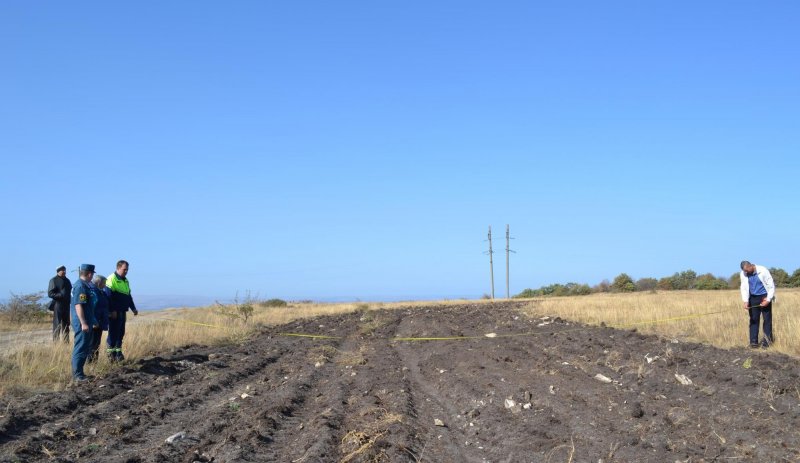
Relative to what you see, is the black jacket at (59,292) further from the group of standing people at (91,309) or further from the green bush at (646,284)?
the green bush at (646,284)

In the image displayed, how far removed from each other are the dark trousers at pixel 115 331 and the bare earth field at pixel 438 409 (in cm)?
87

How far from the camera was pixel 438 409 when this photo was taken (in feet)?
25.9

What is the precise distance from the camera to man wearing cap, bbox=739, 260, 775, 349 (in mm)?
11422

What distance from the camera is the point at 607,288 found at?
55.8 meters

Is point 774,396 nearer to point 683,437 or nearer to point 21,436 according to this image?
point 683,437

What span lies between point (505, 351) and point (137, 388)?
22.3ft

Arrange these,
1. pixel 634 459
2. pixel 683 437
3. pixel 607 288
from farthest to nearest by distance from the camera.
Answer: pixel 607 288 < pixel 683 437 < pixel 634 459

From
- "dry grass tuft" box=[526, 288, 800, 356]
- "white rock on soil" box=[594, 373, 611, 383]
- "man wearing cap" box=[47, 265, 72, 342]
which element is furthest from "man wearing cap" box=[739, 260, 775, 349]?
"man wearing cap" box=[47, 265, 72, 342]

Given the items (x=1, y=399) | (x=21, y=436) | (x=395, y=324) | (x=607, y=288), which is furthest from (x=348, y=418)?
(x=607, y=288)

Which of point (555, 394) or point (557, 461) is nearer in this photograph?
point (557, 461)

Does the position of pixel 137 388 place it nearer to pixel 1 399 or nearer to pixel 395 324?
pixel 1 399

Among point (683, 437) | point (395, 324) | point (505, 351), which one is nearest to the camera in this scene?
point (683, 437)

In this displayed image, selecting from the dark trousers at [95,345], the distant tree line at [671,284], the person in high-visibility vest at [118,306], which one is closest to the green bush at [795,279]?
the distant tree line at [671,284]

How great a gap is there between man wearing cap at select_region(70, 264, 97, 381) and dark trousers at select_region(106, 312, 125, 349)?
153 centimetres
